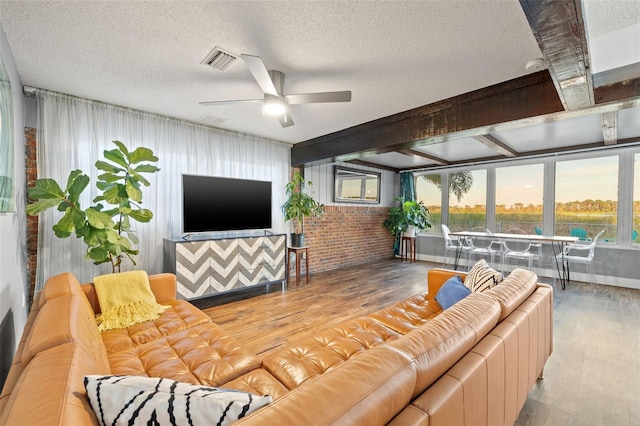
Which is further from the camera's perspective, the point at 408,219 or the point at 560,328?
the point at 408,219

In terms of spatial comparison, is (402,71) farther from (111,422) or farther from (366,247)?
(366,247)

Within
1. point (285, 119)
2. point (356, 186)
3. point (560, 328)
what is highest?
point (285, 119)

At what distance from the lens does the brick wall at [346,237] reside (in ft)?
17.7

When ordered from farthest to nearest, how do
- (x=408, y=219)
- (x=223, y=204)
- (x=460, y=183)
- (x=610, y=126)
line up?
(x=408, y=219), (x=460, y=183), (x=223, y=204), (x=610, y=126)

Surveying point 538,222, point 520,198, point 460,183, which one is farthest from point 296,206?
point 538,222

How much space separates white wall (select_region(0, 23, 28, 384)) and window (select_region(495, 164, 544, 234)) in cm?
713

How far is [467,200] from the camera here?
6.39 m

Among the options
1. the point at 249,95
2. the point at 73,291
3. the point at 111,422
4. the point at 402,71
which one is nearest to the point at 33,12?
the point at 249,95

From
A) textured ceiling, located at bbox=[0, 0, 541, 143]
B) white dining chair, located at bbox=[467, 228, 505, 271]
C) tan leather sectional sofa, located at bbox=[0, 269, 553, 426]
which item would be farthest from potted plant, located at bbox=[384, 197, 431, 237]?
tan leather sectional sofa, located at bbox=[0, 269, 553, 426]

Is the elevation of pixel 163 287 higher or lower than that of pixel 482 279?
lower

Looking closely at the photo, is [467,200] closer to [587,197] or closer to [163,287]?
[587,197]

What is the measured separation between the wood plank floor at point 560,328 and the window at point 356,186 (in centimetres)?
177

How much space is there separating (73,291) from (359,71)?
2.59m

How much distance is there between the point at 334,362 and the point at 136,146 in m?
3.35
